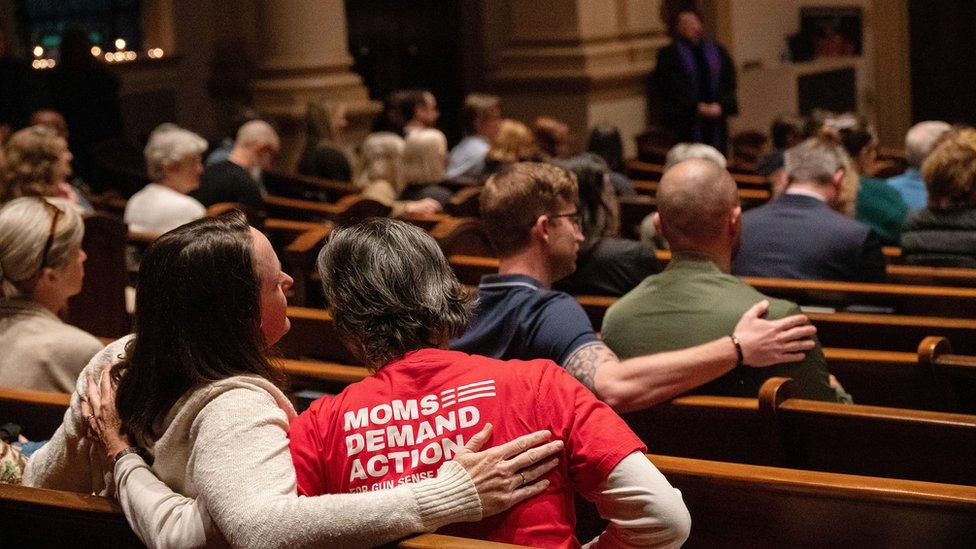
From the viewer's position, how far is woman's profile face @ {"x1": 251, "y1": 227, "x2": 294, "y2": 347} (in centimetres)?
188

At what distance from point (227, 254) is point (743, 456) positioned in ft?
3.81

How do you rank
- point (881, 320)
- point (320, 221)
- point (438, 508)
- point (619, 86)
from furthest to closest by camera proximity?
point (619, 86)
point (320, 221)
point (881, 320)
point (438, 508)

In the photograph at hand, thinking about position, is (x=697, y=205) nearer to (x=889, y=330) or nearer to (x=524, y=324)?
(x=524, y=324)

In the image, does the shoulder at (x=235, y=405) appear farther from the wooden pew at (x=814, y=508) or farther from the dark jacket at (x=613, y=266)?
Answer: the dark jacket at (x=613, y=266)

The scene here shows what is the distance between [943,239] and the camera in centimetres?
441

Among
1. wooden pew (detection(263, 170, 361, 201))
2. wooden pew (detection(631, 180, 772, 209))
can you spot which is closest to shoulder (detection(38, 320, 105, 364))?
wooden pew (detection(631, 180, 772, 209))

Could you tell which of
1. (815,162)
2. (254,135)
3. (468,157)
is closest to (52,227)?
(815,162)

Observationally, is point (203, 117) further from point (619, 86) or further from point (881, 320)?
point (881, 320)

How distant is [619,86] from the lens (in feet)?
31.7

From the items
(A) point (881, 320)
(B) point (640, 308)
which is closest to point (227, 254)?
(B) point (640, 308)

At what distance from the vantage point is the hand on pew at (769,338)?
8.79 ft

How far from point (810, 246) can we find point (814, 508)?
213cm

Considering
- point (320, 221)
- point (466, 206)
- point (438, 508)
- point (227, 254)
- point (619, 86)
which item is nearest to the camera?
point (438, 508)

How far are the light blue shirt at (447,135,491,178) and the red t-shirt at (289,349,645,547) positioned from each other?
5923 millimetres
